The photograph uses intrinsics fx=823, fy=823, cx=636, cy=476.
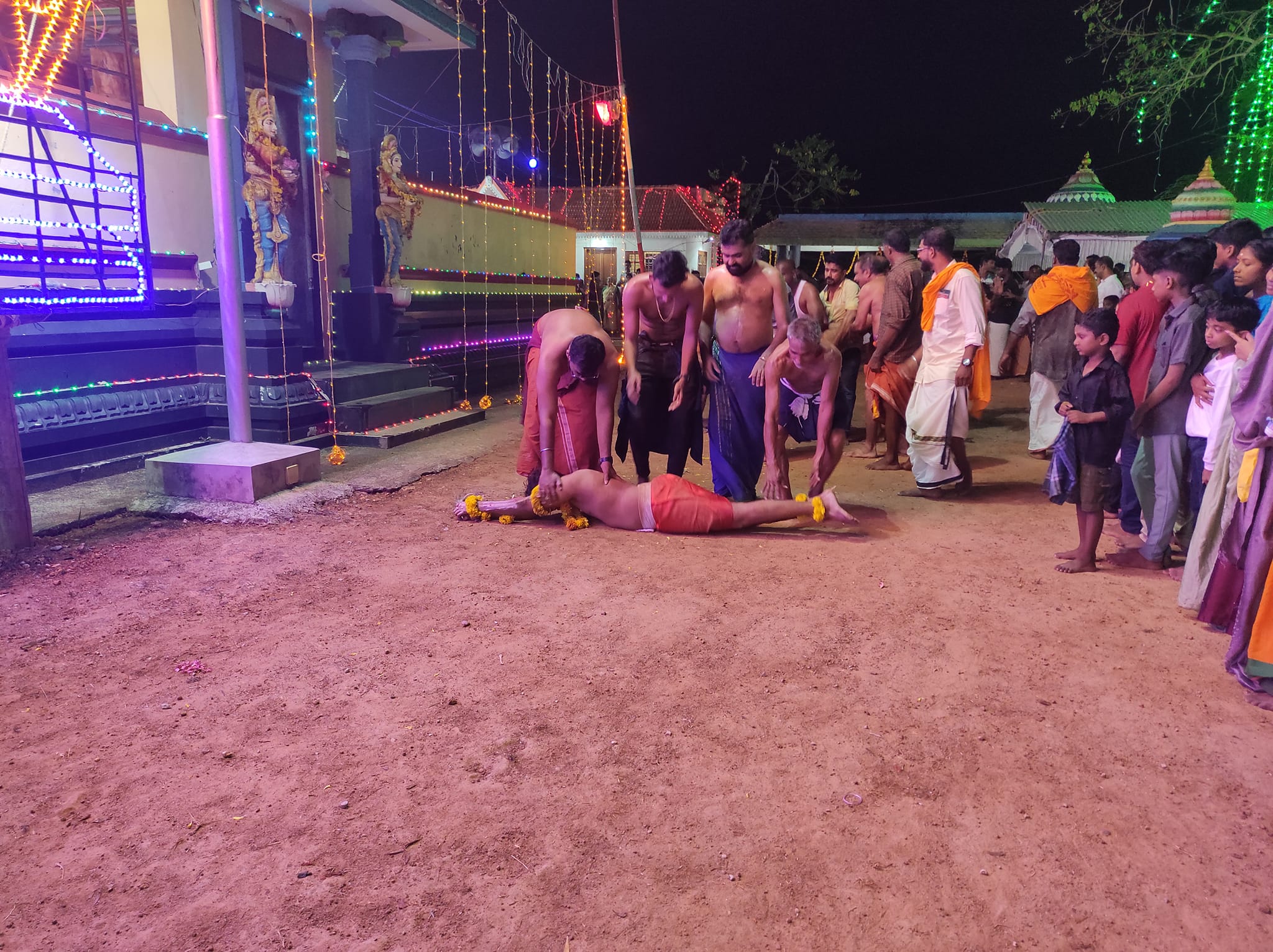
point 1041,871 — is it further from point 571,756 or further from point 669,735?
point 571,756

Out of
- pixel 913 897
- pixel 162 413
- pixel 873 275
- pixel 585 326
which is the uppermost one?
pixel 873 275

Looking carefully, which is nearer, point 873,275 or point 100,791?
point 100,791

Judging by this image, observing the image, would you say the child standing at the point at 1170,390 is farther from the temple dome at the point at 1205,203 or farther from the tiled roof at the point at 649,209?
the tiled roof at the point at 649,209

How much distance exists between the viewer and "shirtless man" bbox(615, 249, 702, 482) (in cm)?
531

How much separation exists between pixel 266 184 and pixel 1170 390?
25.4 feet

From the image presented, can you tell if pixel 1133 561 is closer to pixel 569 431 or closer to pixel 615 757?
pixel 569 431

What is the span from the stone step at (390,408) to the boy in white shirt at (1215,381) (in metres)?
6.47

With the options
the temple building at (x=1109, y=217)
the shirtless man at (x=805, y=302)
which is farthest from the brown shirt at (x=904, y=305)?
the temple building at (x=1109, y=217)

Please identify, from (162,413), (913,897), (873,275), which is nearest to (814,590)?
(913,897)

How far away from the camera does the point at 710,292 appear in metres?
5.45

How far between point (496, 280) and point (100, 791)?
1181 centimetres

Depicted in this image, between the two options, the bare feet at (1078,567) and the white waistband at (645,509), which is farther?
the white waistband at (645,509)

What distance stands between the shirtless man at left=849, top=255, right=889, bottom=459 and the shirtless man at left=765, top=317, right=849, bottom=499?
67.7 inches

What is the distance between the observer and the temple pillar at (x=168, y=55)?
739 centimetres
